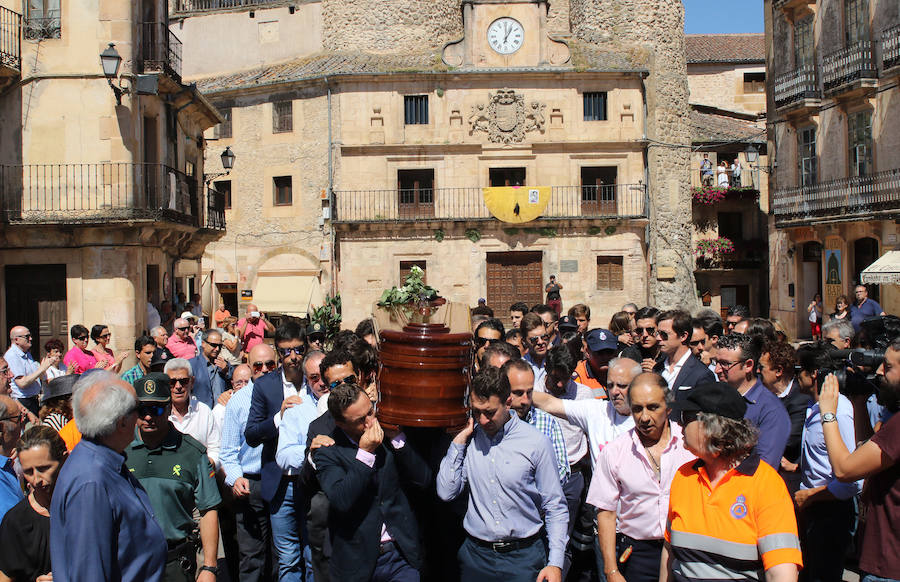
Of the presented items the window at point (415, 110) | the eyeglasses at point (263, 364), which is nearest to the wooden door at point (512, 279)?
the window at point (415, 110)

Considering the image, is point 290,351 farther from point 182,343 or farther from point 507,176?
point 507,176

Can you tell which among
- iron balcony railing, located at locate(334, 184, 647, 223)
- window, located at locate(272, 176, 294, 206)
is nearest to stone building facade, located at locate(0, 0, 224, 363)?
iron balcony railing, located at locate(334, 184, 647, 223)

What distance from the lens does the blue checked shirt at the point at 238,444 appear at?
6297 millimetres

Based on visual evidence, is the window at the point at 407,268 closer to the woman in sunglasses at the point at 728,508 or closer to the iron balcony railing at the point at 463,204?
the iron balcony railing at the point at 463,204

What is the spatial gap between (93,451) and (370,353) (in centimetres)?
244

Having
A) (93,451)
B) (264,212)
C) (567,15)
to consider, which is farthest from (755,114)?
(93,451)

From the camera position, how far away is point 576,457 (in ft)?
18.9

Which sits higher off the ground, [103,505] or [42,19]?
[42,19]

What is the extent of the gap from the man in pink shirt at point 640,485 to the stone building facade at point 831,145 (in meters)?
19.3

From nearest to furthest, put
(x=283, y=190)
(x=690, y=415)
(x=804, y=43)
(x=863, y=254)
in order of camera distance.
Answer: (x=690, y=415) < (x=863, y=254) < (x=804, y=43) < (x=283, y=190)

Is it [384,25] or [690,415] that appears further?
[384,25]

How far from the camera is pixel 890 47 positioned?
21031 mm

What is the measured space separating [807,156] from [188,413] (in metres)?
23.5

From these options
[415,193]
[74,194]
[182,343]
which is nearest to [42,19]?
[74,194]
